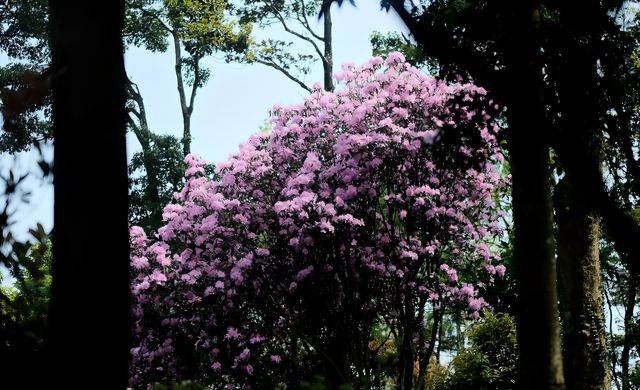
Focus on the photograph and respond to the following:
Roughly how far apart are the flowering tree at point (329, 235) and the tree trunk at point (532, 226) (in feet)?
21.2

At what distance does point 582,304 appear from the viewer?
980 centimetres

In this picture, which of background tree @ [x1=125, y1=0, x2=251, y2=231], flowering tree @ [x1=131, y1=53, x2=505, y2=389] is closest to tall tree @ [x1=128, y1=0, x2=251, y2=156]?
background tree @ [x1=125, y1=0, x2=251, y2=231]

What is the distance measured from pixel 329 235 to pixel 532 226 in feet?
23.6

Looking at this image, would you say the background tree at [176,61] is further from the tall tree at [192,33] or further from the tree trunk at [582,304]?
the tree trunk at [582,304]

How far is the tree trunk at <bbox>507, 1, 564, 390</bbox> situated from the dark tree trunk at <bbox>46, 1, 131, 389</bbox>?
244cm

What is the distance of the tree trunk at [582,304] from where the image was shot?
9719 millimetres

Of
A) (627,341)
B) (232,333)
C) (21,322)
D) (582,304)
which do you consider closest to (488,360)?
(582,304)

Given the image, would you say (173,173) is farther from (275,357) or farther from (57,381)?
(57,381)

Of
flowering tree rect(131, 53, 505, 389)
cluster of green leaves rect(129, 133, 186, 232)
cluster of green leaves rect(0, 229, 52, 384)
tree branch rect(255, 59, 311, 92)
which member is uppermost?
tree branch rect(255, 59, 311, 92)

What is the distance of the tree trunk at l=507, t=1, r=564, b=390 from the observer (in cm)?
433

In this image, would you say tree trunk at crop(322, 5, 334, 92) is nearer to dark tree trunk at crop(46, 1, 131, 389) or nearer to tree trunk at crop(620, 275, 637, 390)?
tree trunk at crop(620, 275, 637, 390)

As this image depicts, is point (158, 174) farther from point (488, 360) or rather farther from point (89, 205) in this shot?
point (89, 205)

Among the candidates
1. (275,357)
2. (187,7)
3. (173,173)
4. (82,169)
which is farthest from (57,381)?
(187,7)

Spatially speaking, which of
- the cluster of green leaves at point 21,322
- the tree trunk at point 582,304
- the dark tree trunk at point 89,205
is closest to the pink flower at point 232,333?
the tree trunk at point 582,304
